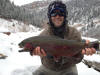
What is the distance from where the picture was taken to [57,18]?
3826 millimetres

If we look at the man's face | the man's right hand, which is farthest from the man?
the man's right hand

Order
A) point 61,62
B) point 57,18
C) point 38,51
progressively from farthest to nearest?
1. point 61,62
2. point 57,18
3. point 38,51

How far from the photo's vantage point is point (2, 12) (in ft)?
221

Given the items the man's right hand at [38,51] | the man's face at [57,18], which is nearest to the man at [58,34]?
the man's face at [57,18]

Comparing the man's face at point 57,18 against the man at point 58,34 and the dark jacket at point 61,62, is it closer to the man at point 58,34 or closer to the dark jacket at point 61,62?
the man at point 58,34

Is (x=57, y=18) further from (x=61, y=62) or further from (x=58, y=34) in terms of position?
(x=61, y=62)

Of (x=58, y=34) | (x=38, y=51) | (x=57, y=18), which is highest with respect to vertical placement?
(x=57, y=18)

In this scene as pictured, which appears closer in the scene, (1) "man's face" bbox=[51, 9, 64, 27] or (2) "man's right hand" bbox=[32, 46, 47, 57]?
(2) "man's right hand" bbox=[32, 46, 47, 57]

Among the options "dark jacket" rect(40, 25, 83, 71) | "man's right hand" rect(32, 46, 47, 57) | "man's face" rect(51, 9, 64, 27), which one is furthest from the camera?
"dark jacket" rect(40, 25, 83, 71)

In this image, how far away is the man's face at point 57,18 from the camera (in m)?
3.80

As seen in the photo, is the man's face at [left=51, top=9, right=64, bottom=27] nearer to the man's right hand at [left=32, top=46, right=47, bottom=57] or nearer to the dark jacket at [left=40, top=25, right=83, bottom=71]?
the dark jacket at [left=40, top=25, right=83, bottom=71]

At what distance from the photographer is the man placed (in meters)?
3.84

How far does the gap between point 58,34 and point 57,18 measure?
39 centimetres

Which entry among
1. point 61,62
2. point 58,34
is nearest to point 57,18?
point 58,34
